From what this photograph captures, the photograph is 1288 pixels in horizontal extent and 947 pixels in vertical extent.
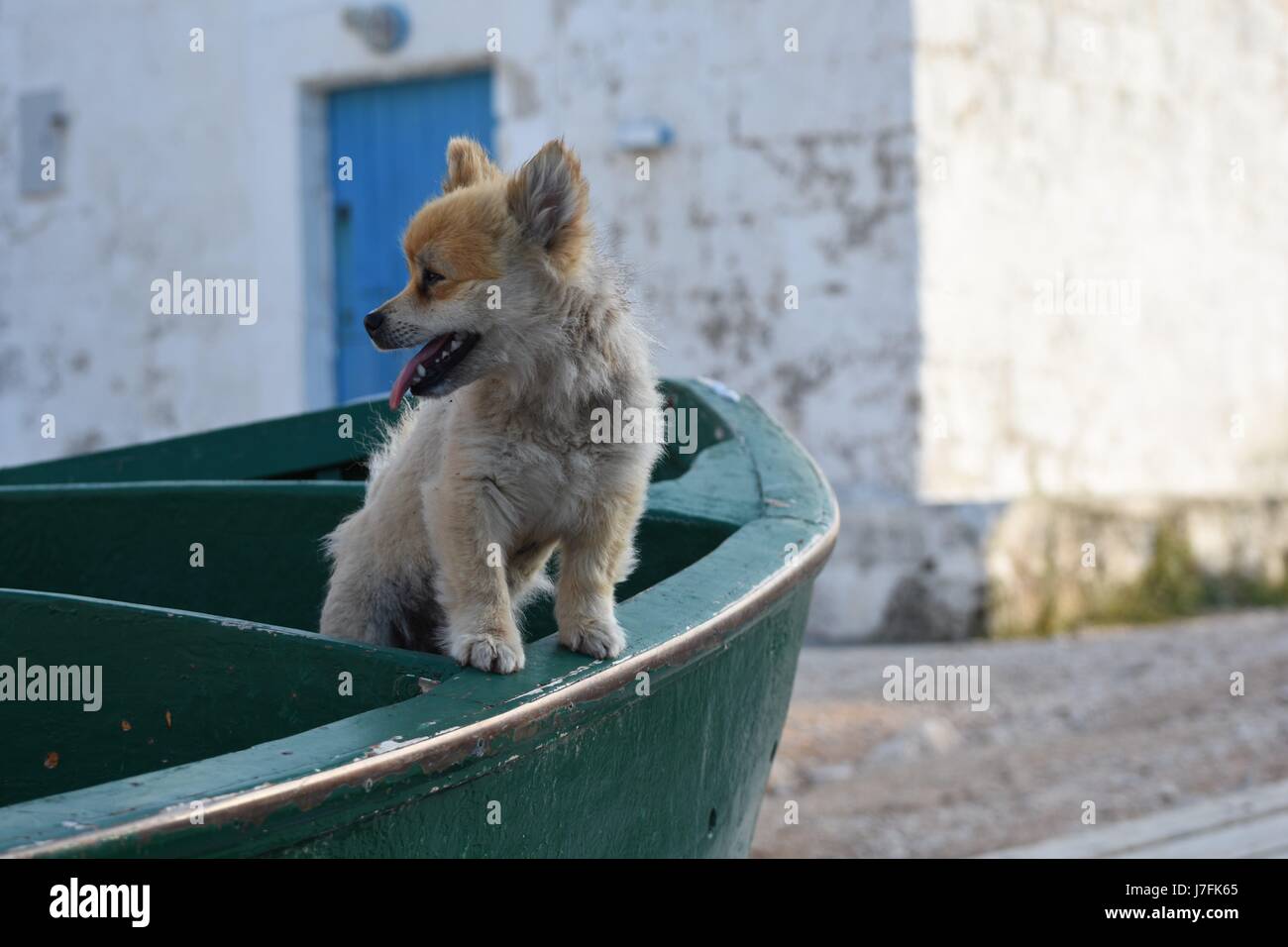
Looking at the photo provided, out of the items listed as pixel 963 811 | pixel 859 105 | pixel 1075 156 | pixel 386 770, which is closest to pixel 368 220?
pixel 859 105

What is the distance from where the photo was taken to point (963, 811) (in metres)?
5.64

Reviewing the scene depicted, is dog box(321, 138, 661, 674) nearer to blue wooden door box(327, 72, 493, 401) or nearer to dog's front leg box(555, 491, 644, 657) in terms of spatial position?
dog's front leg box(555, 491, 644, 657)

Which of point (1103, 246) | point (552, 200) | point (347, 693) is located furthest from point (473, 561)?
point (1103, 246)

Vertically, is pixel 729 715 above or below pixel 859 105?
below

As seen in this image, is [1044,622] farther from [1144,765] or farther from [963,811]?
[963,811]

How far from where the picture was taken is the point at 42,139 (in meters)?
11.0

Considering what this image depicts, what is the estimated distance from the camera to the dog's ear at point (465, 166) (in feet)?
9.02

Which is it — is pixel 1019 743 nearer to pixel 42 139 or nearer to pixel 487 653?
pixel 487 653

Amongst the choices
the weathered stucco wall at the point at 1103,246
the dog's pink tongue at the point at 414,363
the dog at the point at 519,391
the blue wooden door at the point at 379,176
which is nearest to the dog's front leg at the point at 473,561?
the dog at the point at 519,391

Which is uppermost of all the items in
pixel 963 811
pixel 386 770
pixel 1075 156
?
pixel 1075 156

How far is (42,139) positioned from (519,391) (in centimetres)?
967
